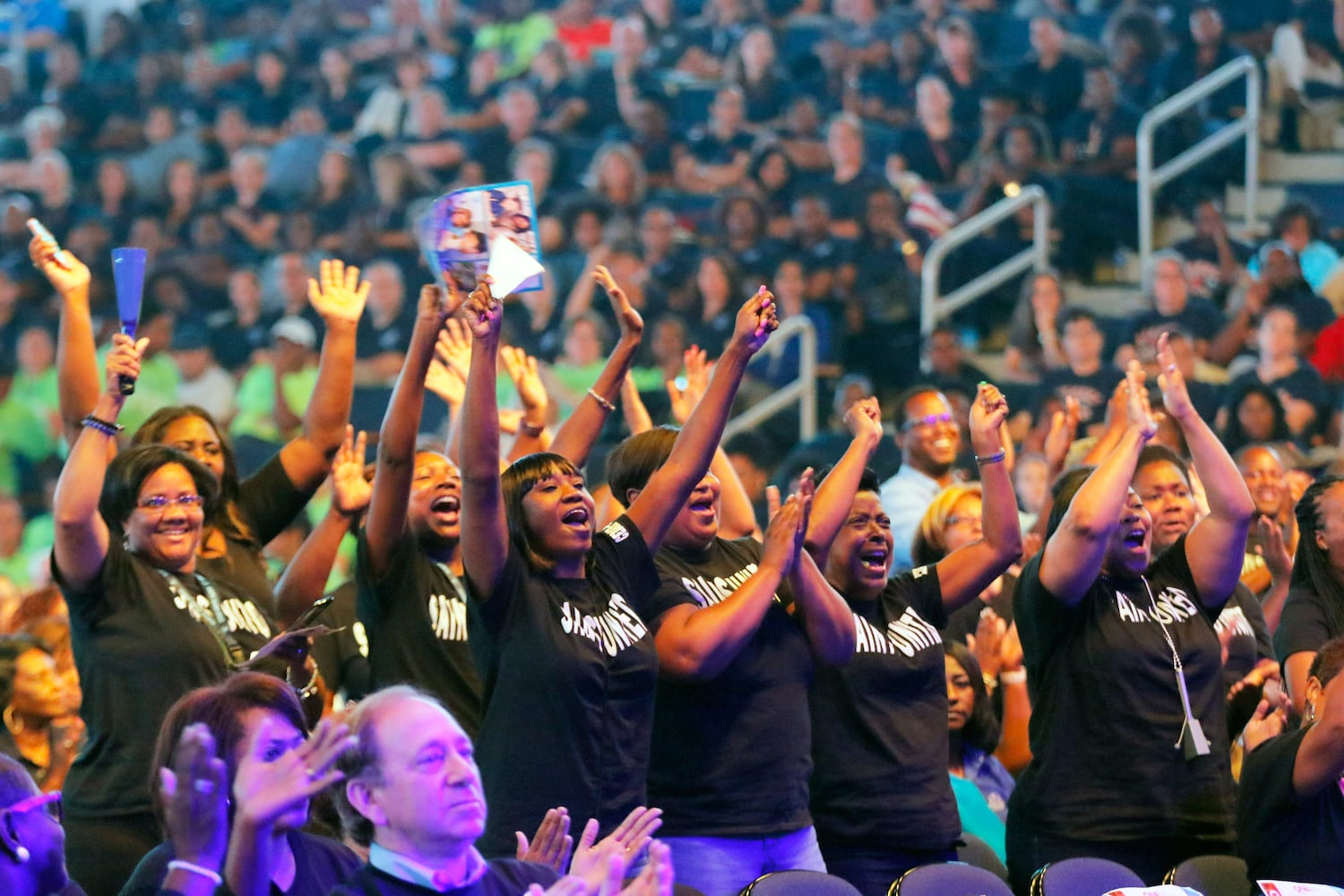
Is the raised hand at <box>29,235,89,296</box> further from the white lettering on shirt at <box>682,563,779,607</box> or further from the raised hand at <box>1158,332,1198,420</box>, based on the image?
the raised hand at <box>1158,332,1198,420</box>

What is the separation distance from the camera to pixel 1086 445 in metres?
5.46

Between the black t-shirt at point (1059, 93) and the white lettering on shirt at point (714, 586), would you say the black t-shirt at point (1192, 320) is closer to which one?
the black t-shirt at point (1059, 93)

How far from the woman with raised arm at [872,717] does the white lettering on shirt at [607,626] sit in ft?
1.71

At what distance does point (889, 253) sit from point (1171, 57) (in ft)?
6.55

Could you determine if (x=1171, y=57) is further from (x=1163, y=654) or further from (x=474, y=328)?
(x=474, y=328)

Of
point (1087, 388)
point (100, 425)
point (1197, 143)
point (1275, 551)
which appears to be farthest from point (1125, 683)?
point (1197, 143)

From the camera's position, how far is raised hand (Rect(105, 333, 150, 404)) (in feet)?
11.5

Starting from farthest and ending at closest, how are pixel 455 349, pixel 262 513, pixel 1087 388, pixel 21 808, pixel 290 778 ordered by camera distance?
pixel 1087 388 → pixel 455 349 → pixel 262 513 → pixel 21 808 → pixel 290 778

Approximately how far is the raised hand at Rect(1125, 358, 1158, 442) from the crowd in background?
0.02 metres

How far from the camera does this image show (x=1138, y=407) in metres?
4.02

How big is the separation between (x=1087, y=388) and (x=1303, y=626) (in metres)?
3.44

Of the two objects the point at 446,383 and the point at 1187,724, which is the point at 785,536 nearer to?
the point at 1187,724

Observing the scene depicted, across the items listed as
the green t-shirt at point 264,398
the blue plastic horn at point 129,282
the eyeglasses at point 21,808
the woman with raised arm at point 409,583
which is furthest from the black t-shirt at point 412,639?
the green t-shirt at point 264,398

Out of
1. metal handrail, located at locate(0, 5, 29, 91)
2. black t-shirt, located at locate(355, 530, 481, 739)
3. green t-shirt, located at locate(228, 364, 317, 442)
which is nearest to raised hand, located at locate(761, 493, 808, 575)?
black t-shirt, located at locate(355, 530, 481, 739)
